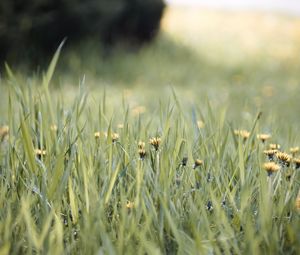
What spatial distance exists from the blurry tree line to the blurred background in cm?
1

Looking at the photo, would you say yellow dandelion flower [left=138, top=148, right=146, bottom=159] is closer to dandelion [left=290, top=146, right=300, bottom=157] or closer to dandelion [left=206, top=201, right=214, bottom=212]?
dandelion [left=206, top=201, right=214, bottom=212]

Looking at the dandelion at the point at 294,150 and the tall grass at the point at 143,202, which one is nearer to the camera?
the tall grass at the point at 143,202

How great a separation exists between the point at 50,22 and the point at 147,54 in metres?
2.33

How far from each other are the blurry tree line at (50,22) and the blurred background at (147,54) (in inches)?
0.4

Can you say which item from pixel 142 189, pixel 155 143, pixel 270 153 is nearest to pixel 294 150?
pixel 270 153

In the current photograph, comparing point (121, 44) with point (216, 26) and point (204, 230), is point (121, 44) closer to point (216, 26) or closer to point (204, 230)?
point (216, 26)

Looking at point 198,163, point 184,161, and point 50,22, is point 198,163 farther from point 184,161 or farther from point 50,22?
point 50,22

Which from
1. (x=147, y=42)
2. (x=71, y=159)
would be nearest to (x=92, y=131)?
(x=71, y=159)

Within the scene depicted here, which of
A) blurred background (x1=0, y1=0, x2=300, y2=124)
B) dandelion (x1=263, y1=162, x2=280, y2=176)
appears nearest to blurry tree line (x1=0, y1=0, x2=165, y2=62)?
blurred background (x1=0, y1=0, x2=300, y2=124)

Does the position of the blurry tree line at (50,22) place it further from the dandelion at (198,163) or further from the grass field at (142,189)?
the dandelion at (198,163)

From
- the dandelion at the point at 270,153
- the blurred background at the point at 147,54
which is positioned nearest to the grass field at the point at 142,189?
the dandelion at the point at 270,153

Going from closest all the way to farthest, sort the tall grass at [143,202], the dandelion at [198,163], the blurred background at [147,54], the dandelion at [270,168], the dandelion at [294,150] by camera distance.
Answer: the tall grass at [143,202] < the dandelion at [270,168] < the dandelion at [198,163] < the dandelion at [294,150] < the blurred background at [147,54]

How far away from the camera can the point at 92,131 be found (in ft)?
6.30

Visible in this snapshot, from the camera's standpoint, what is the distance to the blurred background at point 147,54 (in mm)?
5496
